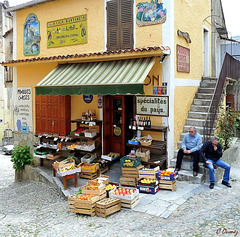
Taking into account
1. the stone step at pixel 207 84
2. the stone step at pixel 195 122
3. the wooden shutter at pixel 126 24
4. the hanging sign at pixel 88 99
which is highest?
the wooden shutter at pixel 126 24

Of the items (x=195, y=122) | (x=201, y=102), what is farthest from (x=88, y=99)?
(x=201, y=102)

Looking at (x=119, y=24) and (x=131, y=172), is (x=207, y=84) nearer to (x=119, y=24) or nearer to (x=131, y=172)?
(x=119, y=24)

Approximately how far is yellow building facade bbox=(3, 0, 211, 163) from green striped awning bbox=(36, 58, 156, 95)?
0.28m

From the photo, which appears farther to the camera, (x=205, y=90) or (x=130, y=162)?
(x=205, y=90)

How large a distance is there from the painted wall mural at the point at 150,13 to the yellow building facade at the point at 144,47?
0.11ft

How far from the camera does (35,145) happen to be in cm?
1216

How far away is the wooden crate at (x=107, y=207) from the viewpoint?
704 centimetres

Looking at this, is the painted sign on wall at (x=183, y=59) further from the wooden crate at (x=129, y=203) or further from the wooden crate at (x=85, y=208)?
the wooden crate at (x=85, y=208)

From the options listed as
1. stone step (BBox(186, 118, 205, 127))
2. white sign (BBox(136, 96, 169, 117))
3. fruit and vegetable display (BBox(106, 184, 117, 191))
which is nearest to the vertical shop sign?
white sign (BBox(136, 96, 169, 117))

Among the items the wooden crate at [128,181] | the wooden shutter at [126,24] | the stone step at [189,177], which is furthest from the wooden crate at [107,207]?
the wooden shutter at [126,24]

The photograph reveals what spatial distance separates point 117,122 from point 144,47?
293 cm

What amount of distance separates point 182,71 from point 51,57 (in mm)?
4923

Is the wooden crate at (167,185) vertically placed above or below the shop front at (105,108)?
below

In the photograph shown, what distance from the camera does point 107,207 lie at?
7.09 metres
